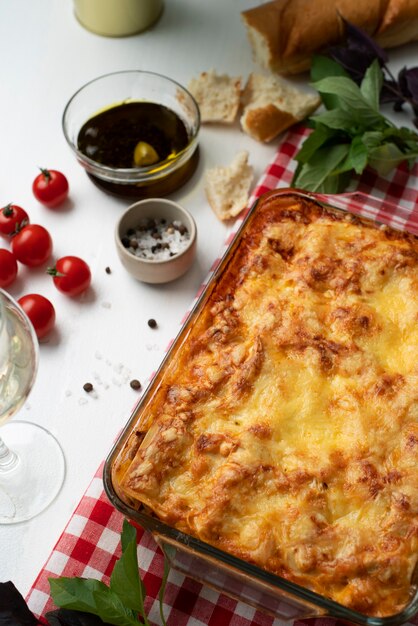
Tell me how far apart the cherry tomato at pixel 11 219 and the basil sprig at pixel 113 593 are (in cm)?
153

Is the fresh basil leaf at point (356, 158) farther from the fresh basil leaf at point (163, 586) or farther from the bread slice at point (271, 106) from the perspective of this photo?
the fresh basil leaf at point (163, 586)

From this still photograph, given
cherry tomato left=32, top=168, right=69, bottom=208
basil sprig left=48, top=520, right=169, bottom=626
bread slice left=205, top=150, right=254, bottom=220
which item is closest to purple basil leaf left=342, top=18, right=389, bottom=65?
bread slice left=205, top=150, right=254, bottom=220

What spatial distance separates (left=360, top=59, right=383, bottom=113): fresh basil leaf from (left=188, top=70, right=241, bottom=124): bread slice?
23.2 inches

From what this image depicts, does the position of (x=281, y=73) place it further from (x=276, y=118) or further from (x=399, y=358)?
(x=399, y=358)

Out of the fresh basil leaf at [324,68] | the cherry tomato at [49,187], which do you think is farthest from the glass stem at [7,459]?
the fresh basil leaf at [324,68]

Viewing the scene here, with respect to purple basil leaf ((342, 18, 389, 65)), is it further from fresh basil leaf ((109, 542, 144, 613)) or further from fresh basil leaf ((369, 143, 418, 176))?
fresh basil leaf ((109, 542, 144, 613))

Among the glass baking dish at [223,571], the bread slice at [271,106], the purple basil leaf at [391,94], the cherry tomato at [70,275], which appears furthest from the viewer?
the purple basil leaf at [391,94]

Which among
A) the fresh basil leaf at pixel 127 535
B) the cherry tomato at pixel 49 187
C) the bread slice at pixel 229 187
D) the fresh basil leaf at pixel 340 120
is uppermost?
the fresh basil leaf at pixel 340 120

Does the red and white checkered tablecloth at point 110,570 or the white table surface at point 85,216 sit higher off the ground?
the white table surface at point 85,216

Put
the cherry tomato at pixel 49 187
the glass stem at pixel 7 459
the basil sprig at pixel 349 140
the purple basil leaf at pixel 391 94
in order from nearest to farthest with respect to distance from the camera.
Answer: the glass stem at pixel 7 459 → the basil sprig at pixel 349 140 → the cherry tomato at pixel 49 187 → the purple basil leaf at pixel 391 94

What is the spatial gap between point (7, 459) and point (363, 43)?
7.70 ft

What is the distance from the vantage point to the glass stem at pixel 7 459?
9.48 feet

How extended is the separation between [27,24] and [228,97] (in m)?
1.18

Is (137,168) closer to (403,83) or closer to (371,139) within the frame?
(371,139)
